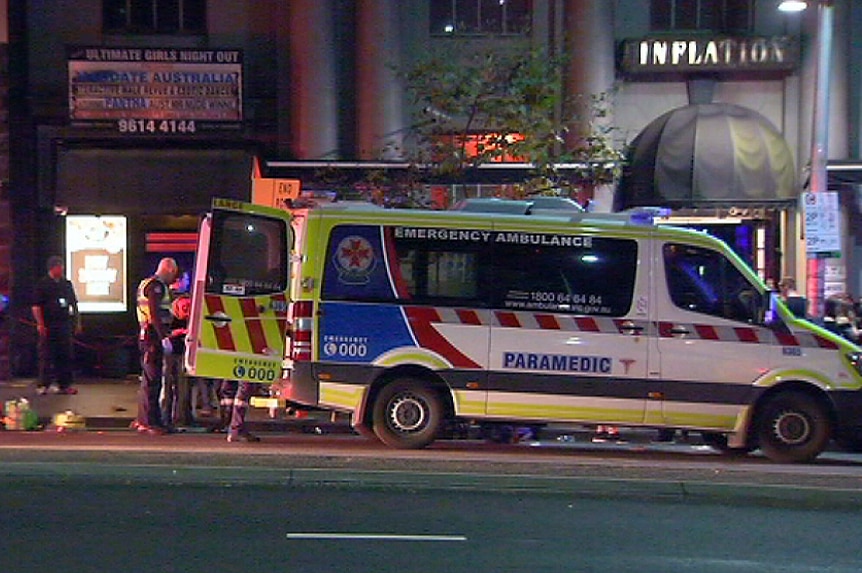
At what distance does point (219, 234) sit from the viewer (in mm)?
12312

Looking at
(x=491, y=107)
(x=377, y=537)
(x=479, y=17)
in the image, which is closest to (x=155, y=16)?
(x=479, y=17)

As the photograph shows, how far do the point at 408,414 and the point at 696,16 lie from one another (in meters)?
11.0

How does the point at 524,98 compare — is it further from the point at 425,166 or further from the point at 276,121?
the point at 276,121

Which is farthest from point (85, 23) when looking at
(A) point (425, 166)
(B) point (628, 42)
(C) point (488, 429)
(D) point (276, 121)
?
(C) point (488, 429)

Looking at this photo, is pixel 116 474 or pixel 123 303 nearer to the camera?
pixel 116 474

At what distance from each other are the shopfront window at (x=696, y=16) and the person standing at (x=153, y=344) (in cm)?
1035

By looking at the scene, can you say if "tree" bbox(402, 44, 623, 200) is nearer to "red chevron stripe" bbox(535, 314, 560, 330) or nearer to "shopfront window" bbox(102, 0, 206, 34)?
"shopfront window" bbox(102, 0, 206, 34)

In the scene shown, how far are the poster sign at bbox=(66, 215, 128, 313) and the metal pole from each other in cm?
1055

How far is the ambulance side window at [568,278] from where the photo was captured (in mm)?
12172

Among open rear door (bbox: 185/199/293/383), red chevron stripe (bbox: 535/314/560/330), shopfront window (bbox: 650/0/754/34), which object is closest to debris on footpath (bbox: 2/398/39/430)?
open rear door (bbox: 185/199/293/383)

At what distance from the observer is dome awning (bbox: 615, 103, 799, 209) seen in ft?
61.1

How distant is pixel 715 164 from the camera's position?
1862cm

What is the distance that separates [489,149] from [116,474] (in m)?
7.98

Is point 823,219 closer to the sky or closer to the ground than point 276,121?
closer to the ground
